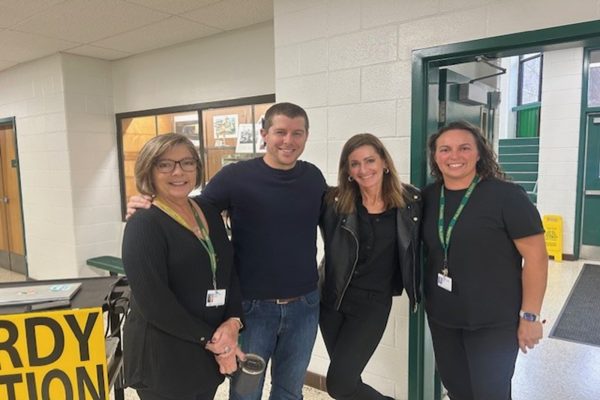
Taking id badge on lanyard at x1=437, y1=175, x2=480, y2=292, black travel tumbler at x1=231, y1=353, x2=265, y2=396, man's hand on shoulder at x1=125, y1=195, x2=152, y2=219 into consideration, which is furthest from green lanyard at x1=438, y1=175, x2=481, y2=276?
man's hand on shoulder at x1=125, y1=195, x2=152, y2=219

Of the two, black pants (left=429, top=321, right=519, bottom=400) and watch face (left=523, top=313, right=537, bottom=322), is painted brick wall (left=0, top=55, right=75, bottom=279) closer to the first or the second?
black pants (left=429, top=321, right=519, bottom=400)

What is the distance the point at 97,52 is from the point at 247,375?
3.97m

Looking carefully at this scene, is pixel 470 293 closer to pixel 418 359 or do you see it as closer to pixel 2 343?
pixel 418 359

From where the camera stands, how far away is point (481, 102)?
2.82m

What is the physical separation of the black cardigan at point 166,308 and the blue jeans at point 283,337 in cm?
32

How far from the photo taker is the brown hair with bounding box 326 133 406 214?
1.86m

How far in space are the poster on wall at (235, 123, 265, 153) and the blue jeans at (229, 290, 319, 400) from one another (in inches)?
85.2

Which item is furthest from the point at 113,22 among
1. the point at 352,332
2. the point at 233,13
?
the point at 352,332

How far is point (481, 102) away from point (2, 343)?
282 cm

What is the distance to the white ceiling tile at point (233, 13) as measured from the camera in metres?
3.10

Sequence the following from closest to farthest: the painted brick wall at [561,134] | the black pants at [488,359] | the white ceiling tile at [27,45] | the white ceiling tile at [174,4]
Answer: the black pants at [488,359] < the white ceiling tile at [174,4] < the white ceiling tile at [27,45] < the painted brick wall at [561,134]

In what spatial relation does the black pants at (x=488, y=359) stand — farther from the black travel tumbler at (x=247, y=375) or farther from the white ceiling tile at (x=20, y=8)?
the white ceiling tile at (x=20, y=8)

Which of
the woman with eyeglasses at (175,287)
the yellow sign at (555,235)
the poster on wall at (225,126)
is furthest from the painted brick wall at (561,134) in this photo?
the woman with eyeglasses at (175,287)

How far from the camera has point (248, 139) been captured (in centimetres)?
390
